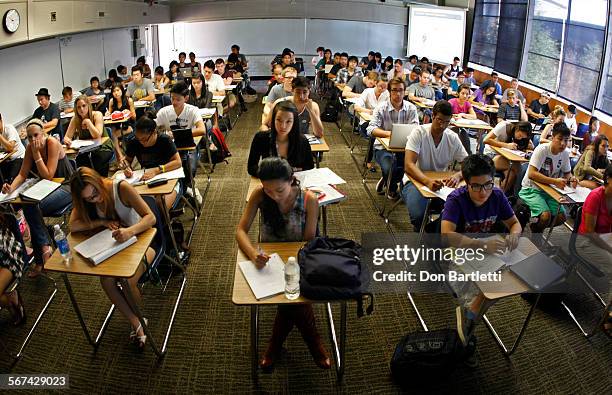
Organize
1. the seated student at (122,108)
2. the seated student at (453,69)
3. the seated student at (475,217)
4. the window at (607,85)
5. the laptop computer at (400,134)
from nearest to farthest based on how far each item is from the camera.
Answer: the seated student at (475,217), the laptop computer at (400,134), the seated student at (122,108), the window at (607,85), the seated student at (453,69)

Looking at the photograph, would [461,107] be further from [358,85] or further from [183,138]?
[183,138]

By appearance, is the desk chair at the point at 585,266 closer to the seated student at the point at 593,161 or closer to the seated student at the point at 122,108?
the seated student at the point at 593,161

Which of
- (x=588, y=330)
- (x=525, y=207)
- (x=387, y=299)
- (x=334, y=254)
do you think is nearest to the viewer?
(x=334, y=254)

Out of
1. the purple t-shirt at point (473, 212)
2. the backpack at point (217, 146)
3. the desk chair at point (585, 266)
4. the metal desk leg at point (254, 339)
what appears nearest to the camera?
the metal desk leg at point (254, 339)

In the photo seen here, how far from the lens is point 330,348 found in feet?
10.4

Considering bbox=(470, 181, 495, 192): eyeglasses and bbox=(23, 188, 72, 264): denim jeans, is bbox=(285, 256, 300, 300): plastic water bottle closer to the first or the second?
bbox=(470, 181, 495, 192): eyeglasses

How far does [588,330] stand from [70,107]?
7919 millimetres

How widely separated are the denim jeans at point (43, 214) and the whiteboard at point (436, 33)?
37.3 ft

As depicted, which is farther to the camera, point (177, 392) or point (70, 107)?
point (70, 107)

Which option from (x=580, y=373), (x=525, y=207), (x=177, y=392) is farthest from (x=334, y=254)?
(x=525, y=207)

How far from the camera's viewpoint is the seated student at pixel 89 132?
17.7 ft

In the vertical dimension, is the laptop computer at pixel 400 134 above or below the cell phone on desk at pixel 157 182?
above

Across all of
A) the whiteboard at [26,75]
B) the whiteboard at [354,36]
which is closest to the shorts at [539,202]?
the whiteboard at [26,75]

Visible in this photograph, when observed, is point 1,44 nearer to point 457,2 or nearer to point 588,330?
point 588,330
